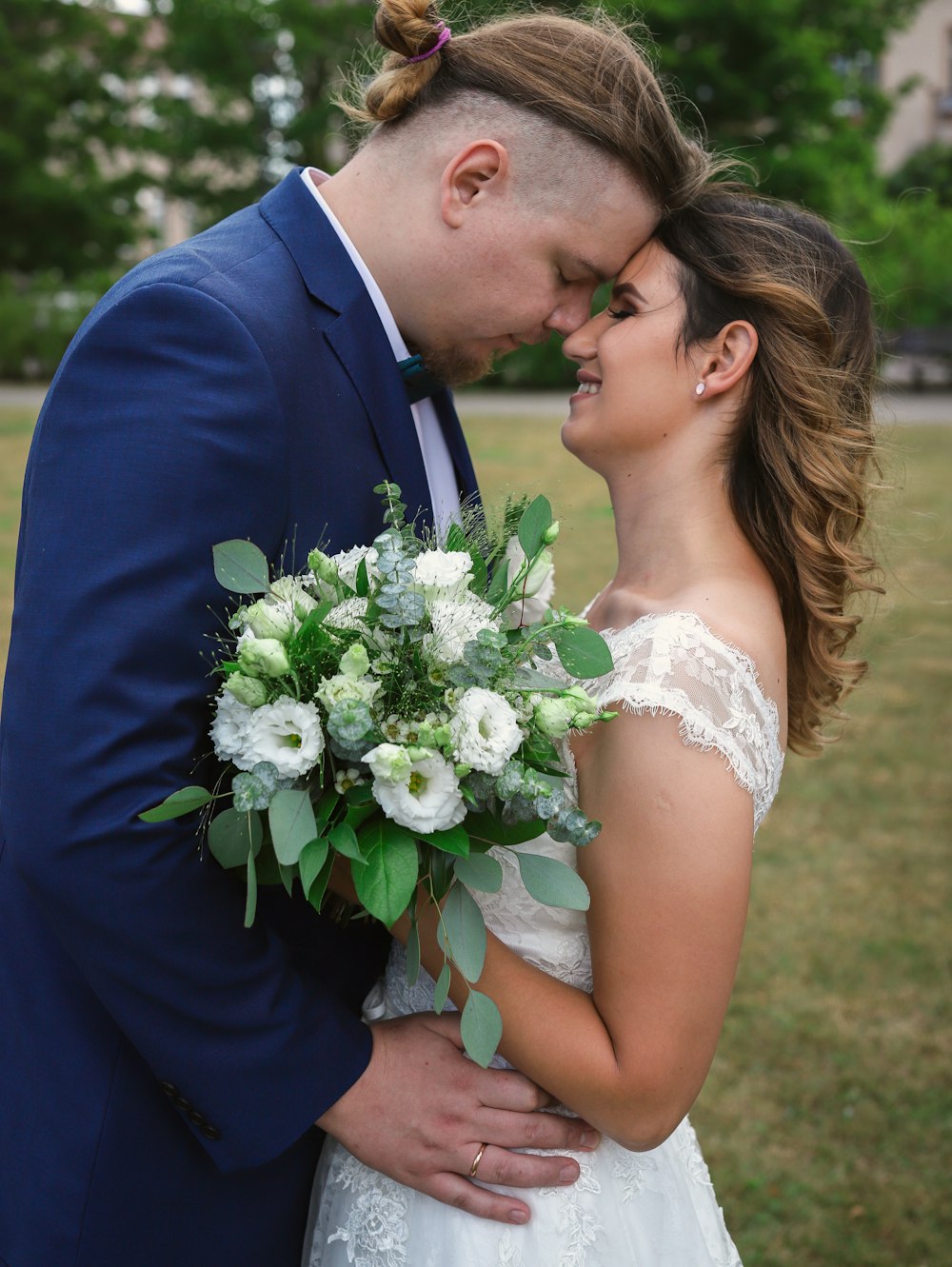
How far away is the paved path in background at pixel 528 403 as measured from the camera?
2208 cm

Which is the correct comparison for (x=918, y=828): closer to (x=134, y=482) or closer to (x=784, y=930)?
(x=784, y=930)

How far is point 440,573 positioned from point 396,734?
0.75 feet

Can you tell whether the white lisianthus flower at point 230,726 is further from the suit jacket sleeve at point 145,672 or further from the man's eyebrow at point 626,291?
the man's eyebrow at point 626,291

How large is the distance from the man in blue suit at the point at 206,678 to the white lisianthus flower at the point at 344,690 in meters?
0.28

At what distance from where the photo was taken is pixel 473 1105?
6.92 feet

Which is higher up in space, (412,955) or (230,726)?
(230,726)

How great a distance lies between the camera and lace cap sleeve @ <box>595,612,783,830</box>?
80.6 inches

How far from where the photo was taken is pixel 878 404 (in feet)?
9.32

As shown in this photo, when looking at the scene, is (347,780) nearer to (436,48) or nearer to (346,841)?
(346,841)

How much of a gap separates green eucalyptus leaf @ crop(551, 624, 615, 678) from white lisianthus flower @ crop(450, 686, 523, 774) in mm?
209

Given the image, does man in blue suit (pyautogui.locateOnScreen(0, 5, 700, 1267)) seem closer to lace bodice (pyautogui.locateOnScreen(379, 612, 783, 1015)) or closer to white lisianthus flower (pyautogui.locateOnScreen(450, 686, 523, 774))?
lace bodice (pyautogui.locateOnScreen(379, 612, 783, 1015))

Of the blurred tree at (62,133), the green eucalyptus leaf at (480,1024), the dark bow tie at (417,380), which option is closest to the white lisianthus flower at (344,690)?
the green eucalyptus leaf at (480,1024)

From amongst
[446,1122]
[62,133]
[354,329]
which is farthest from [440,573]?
[62,133]

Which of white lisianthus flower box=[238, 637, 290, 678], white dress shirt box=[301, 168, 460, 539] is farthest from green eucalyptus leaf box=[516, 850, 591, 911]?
white dress shirt box=[301, 168, 460, 539]
